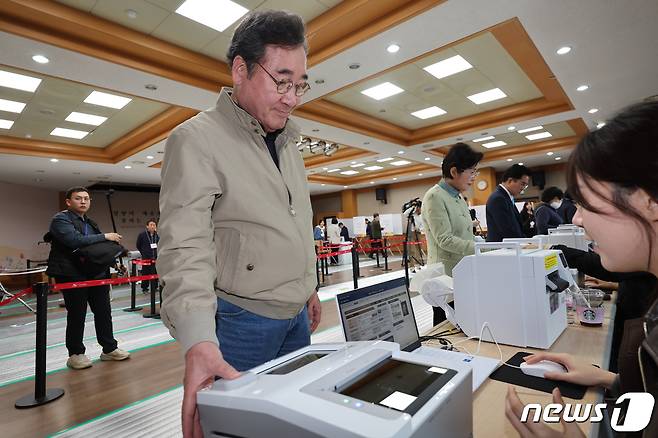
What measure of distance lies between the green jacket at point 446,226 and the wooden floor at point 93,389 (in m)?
2.13

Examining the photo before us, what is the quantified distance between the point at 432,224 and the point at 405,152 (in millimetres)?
8224

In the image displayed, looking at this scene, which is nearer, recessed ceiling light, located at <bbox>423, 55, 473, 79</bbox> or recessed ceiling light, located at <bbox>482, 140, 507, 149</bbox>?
recessed ceiling light, located at <bbox>423, 55, 473, 79</bbox>

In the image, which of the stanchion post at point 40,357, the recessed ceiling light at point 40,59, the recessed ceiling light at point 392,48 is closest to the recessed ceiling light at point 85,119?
the recessed ceiling light at point 40,59

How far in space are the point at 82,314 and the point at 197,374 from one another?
3226 millimetres

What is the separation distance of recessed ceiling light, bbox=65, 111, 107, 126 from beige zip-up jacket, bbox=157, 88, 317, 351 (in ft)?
22.0

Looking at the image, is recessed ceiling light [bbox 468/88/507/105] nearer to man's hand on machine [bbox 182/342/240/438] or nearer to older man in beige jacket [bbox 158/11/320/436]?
older man in beige jacket [bbox 158/11/320/436]

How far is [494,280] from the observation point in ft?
4.73

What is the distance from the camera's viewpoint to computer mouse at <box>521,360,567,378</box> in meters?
1.08

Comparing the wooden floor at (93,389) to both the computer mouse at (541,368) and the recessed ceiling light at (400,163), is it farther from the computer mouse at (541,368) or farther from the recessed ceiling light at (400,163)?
the recessed ceiling light at (400,163)

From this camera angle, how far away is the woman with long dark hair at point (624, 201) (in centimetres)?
71

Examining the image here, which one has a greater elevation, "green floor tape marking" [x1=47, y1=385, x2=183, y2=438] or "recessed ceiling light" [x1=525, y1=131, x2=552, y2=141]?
"recessed ceiling light" [x1=525, y1=131, x2=552, y2=141]

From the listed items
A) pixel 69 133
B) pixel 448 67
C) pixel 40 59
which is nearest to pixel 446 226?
pixel 448 67

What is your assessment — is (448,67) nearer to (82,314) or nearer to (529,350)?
(529,350)

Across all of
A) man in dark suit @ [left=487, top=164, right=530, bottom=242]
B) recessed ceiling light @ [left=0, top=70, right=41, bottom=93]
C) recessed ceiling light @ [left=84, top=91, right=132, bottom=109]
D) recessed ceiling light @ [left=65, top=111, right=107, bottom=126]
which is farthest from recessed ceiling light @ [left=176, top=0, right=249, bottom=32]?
recessed ceiling light @ [left=65, top=111, right=107, bottom=126]
